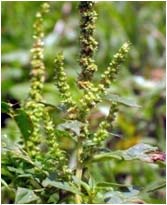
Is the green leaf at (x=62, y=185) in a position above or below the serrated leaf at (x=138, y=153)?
below

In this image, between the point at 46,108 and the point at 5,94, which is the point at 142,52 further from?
the point at 46,108

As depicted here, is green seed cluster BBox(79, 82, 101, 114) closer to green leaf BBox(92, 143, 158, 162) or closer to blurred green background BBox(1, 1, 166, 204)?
green leaf BBox(92, 143, 158, 162)

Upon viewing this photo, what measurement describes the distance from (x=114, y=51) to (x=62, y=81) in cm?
237

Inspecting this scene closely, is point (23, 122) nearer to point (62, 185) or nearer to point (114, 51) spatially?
point (62, 185)

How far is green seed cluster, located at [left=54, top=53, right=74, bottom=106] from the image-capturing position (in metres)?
1.07

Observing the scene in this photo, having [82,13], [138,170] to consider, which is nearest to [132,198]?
[82,13]

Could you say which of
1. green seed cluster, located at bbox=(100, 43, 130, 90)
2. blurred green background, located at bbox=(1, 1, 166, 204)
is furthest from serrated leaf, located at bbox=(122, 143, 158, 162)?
blurred green background, located at bbox=(1, 1, 166, 204)

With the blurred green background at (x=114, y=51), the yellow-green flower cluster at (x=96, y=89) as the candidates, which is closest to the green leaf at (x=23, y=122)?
the yellow-green flower cluster at (x=96, y=89)

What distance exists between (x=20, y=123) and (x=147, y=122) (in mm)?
1795

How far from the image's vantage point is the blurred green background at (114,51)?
9.50ft

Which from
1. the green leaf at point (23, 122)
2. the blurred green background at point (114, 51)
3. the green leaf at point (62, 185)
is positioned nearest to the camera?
the green leaf at point (62, 185)

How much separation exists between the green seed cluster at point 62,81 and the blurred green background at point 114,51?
Result: 1502mm

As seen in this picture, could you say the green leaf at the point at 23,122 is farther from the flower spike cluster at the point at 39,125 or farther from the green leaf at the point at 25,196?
the green leaf at the point at 25,196

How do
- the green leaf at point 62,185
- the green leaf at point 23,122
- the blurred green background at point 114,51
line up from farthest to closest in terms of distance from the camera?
the blurred green background at point 114,51, the green leaf at point 23,122, the green leaf at point 62,185
